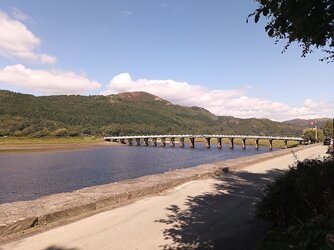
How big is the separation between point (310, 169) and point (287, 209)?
4.14ft

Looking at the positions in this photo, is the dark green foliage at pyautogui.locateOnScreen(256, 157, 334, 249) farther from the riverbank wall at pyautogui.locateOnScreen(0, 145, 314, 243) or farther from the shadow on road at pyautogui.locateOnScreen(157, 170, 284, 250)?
the riverbank wall at pyautogui.locateOnScreen(0, 145, 314, 243)

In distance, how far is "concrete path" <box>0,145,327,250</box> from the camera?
620cm

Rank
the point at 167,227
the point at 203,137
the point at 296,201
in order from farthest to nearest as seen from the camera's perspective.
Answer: the point at 203,137 → the point at 167,227 → the point at 296,201

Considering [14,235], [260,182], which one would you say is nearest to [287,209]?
[14,235]

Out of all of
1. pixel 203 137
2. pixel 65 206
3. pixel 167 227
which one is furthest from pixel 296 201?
pixel 203 137

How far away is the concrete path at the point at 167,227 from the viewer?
6.20 m

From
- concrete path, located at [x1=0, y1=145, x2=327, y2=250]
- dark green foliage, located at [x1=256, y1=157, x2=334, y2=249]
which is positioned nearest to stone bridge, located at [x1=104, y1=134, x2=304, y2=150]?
concrete path, located at [x1=0, y1=145, x2=327, y2=250]

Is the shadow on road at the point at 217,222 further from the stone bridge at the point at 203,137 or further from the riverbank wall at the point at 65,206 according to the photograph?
the stone bridge at the point at 203,137

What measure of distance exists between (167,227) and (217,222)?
126 centimetres

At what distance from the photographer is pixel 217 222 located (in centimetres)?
772

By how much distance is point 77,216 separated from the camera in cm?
799

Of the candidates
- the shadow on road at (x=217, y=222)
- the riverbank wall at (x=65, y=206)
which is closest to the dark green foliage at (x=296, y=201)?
the shadow on road at (x=217, y=222)

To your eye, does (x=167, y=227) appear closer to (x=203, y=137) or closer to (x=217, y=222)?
(x=217, y=222)

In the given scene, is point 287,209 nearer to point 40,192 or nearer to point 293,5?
point 293,5
